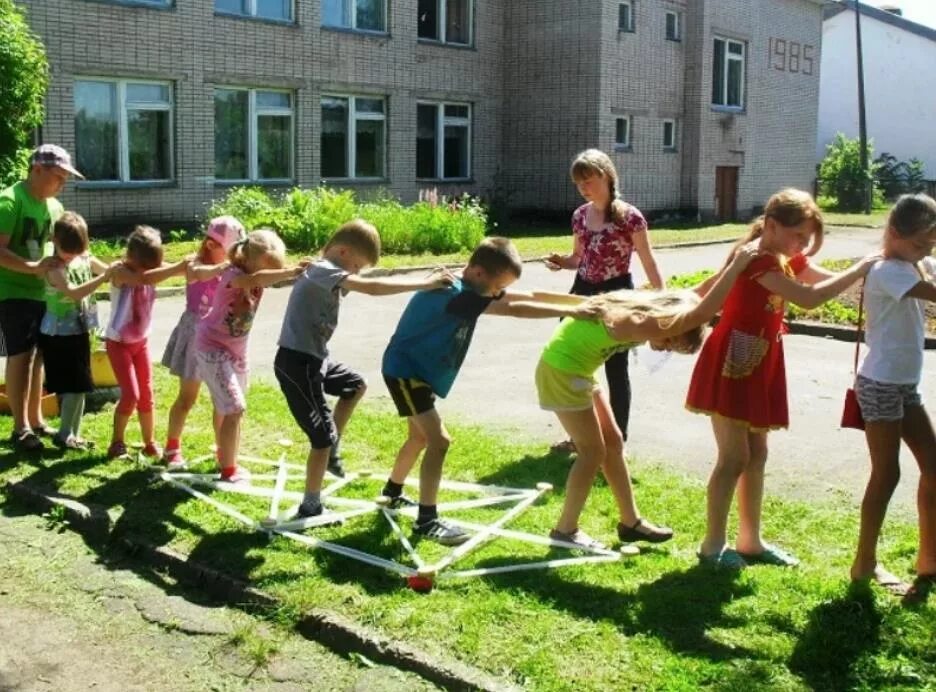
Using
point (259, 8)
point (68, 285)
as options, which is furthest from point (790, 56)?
point (68, 285)

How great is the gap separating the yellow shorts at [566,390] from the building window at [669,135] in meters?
28.6

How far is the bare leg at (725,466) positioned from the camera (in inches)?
197

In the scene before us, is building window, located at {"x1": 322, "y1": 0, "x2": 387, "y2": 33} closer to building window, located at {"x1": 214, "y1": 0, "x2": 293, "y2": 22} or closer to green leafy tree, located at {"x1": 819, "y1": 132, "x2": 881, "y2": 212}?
building window, located at {"x1": 214, "y1": 0, "x2": 293, "y2": 22}

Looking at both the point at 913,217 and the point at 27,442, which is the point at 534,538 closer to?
the point at 913,217

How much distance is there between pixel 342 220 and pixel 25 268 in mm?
13745

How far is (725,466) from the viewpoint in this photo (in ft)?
16.4

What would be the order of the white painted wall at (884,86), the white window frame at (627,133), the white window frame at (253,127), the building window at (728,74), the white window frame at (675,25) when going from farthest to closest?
the white painted wall at (884,86)
the building window at (728,74)
the white window frame at (675,25)
the white window frame at (627,133)
the white window frame at (253,127)

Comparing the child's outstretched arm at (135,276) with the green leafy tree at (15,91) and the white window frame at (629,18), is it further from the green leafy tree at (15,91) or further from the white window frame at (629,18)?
the white window frame at (629,18)

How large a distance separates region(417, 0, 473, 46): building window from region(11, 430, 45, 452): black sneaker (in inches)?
875

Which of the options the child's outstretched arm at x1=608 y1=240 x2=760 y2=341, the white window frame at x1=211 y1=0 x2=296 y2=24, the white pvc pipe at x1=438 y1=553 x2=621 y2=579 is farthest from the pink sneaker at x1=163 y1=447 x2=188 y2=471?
the white window frame at x1=211 y1=0 x2=296 y2=24

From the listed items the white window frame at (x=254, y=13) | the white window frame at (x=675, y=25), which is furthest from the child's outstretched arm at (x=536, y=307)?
the white window frame at (x=675, y=25)

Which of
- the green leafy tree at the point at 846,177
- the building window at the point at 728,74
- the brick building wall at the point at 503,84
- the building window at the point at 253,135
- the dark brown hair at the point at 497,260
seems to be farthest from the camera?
the green leafy tree at the point at 846,177

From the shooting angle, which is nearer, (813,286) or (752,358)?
(813,286)

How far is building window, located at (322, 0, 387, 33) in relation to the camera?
2561 centimetres
